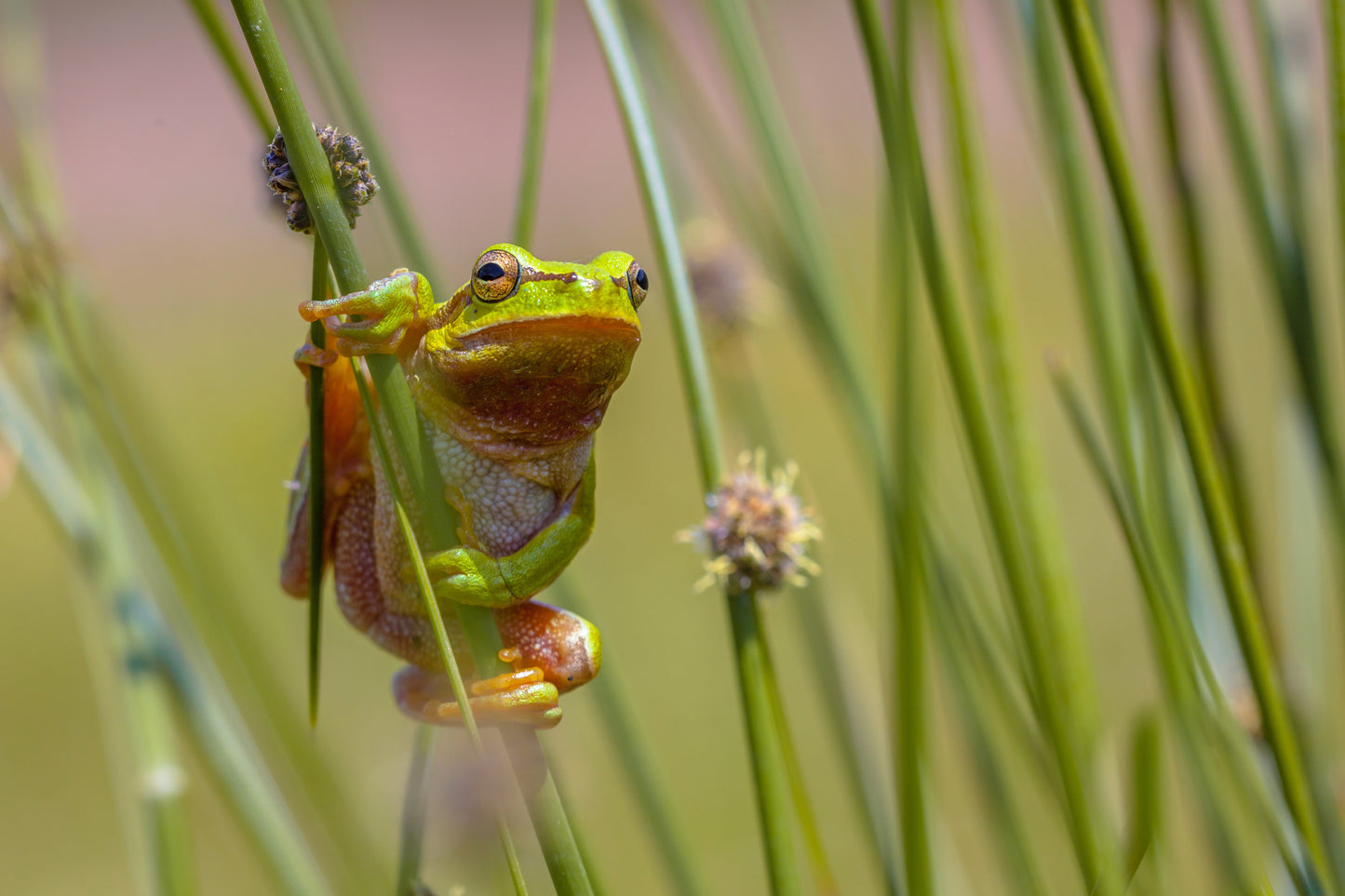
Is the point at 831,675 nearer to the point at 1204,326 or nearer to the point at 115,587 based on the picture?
the point at 1204,326

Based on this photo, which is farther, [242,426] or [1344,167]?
[242,426]

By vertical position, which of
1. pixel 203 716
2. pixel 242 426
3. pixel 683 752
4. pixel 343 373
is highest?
pixel 343 373

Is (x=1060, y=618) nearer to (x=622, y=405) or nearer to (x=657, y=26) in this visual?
(x=657, y=26)

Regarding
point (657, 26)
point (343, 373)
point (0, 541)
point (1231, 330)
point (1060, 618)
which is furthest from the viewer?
point (1231, 330)

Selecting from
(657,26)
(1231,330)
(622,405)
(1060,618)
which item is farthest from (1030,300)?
(1060,618)

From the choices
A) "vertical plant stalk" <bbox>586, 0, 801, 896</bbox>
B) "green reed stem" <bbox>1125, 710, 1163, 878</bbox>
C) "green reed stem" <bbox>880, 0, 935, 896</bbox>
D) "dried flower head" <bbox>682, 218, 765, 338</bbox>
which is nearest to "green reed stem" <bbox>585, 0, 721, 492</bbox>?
"vertical plant stalk" <bbox>586, 0, 801, 896</bbox>

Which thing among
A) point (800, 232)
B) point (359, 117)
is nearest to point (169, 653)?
point (359, 117)
